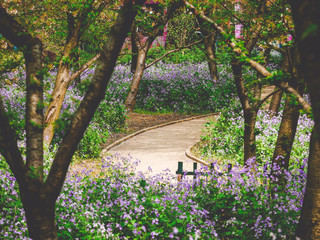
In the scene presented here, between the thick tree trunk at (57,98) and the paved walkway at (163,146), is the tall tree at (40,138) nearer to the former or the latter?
the paved walkway at (163,146)

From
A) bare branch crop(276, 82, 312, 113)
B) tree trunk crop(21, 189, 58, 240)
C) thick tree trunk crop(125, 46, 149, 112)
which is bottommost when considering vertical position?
tree trunk crop(21, 189, 58, 240)

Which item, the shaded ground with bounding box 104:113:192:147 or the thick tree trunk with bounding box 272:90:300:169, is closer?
the thick tree trunk with bounding box 272:90:300:169

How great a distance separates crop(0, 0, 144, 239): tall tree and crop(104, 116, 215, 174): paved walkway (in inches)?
234

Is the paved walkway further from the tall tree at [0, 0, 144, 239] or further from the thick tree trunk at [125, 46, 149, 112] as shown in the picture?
the tall tree at [0, 0, 144, 239]

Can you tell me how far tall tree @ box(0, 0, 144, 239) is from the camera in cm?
330

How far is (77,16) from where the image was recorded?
10.9 m

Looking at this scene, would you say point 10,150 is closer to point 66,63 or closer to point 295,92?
point 295,92

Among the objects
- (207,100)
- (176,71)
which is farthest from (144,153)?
(176,71)

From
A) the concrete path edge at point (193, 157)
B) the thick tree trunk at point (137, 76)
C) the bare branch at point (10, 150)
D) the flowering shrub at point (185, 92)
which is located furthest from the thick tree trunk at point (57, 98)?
the flowering shrub at point (185, 92)

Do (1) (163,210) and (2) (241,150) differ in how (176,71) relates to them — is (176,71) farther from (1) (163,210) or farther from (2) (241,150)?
(1) (163,210)

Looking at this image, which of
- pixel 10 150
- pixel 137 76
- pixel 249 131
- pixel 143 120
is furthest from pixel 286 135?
pixel 137 76

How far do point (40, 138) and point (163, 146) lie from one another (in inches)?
358

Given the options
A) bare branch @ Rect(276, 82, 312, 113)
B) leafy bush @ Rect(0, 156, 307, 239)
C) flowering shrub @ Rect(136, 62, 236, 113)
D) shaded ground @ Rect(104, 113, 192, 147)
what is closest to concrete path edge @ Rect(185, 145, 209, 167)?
shaded ground @ Rect(104, 113, 192, 147)

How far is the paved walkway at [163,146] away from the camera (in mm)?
10297
